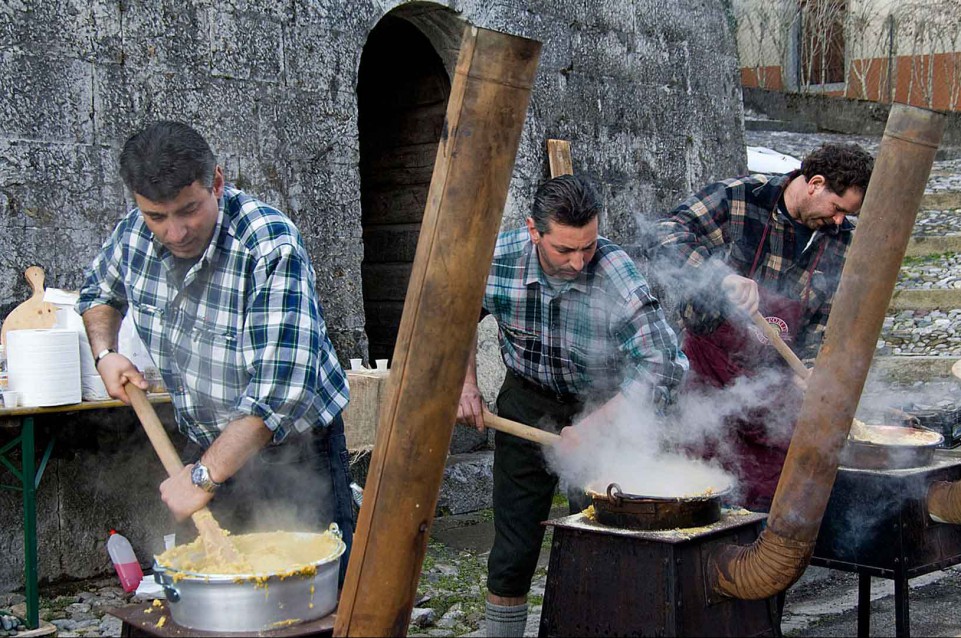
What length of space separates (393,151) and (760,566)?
578 cm

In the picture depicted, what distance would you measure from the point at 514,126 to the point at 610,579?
1860mm

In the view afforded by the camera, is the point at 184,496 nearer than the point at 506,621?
Yes

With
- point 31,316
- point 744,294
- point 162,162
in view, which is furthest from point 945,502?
point 31,316

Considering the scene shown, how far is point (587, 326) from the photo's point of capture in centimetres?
418

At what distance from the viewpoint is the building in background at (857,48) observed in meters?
18.2

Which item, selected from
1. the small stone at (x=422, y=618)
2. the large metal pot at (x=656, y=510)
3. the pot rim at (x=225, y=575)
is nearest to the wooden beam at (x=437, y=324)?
the pot rim at (x=225, y=575)

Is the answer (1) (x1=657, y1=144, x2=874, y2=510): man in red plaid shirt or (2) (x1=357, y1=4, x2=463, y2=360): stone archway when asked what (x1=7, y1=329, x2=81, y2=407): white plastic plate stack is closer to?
(1) (x1=657, y1=144, x2=874, y2=510): man in red plaid shirt

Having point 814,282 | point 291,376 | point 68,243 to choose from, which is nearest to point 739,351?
point 814,282

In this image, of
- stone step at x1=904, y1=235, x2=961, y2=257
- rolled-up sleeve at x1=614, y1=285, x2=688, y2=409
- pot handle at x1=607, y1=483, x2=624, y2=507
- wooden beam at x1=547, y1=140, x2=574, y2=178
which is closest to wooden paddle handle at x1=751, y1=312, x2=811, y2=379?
rolled-up sleeve at x1=614, y1=285, x2=688, y2=409

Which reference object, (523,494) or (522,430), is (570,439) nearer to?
(522,430)

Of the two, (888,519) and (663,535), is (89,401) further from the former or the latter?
(888,519)

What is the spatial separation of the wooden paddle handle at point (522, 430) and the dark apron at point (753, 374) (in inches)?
50.0

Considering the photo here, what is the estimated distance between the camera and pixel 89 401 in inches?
190

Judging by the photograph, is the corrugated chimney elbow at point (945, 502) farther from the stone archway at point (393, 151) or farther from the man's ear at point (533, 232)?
the stone archway at point (393, 151)
